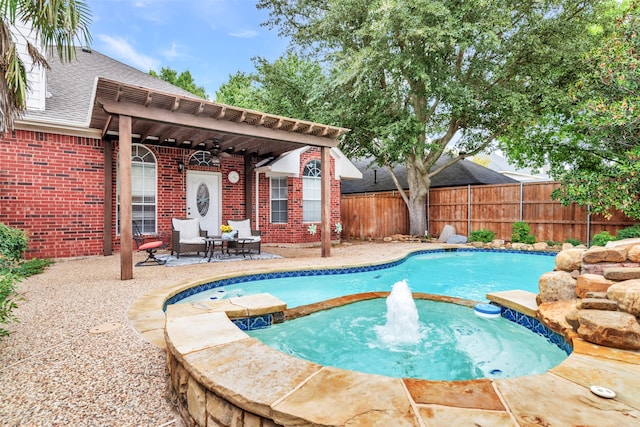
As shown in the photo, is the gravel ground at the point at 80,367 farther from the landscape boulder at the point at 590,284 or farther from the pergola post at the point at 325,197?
the pergola post at the point at 325,197

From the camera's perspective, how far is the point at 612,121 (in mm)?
7398

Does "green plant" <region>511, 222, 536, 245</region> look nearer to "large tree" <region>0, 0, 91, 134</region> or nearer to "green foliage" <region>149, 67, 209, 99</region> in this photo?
"large tree" <region>0, 0, 91, 134</region>

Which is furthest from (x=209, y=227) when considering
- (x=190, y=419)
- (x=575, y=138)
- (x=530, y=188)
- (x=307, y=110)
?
(x=575, y=138)

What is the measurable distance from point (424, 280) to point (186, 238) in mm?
5657

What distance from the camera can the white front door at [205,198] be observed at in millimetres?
9531

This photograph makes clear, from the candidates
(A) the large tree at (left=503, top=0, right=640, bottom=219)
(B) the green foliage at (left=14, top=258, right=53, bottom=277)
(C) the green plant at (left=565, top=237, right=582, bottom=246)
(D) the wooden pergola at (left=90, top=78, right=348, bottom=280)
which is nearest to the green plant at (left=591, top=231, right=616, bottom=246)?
(A) the large tree at (left=503, top=0, right=640, bottom=219)

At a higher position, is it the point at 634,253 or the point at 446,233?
the point at 634,253

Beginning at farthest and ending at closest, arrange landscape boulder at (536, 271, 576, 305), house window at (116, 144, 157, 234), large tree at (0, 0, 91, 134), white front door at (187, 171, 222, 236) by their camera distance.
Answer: white front door at (187, 171, 222, 236), house window at (116, 144, 157, 234), large tree at (0, 0, 91, 134), landscape boulder at (536, 271, 576, 305)

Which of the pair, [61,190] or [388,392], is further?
[61,190]

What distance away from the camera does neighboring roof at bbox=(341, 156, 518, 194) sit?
47.5ft

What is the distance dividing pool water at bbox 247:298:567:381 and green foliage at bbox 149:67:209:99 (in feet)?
76.4

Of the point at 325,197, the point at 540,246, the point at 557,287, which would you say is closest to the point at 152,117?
the point at 325,197

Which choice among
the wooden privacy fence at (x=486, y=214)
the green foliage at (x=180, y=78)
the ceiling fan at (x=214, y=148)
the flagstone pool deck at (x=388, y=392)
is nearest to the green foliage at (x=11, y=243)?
the ceiling fan at (x=214, y=148)

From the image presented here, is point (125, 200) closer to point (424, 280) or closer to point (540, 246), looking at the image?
point (424, 280)
